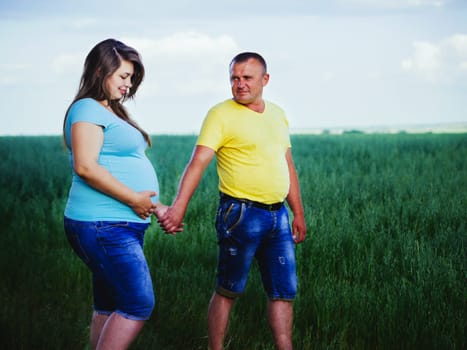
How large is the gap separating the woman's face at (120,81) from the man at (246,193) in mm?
588

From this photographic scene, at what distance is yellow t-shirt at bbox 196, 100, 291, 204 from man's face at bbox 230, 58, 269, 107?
0.20ft

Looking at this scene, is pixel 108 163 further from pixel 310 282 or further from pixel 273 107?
pixel 310 282

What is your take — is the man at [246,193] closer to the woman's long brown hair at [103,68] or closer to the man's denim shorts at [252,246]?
the man's denim shorts at [252,246]

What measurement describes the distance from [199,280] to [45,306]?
1.27m

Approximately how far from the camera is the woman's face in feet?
8.67

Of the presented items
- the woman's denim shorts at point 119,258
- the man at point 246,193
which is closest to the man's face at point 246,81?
the man at point 246,193

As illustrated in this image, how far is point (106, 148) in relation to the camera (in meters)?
2.56

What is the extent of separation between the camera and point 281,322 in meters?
3.27

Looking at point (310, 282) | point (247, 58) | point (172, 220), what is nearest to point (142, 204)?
point (172, 220)

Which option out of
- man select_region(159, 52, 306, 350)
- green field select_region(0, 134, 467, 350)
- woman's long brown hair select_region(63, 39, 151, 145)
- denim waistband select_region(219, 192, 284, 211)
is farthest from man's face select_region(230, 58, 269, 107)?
green field select_region(0, 134, 467, 350)

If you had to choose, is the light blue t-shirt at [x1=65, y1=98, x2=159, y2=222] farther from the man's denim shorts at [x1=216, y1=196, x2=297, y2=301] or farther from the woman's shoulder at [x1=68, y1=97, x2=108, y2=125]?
the man's denim shorts at [x1=216, y1=196, x2=297, y2=301]

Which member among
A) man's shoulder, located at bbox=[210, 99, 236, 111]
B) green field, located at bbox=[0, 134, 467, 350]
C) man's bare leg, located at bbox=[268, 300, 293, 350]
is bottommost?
green field, located at bbox=[0, 134, 467, 350]

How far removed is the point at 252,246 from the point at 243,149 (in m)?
0.53

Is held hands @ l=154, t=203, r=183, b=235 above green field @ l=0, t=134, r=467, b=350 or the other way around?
above
